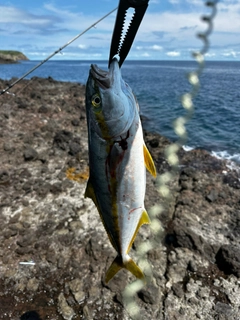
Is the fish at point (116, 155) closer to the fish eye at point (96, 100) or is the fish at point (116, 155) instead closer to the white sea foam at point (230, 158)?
the fish eye at point (96, 100)

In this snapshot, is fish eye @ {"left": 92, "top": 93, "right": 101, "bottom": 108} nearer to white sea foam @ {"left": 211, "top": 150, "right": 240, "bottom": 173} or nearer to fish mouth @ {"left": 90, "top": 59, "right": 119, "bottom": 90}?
fish mouth @ {"left": 90, "top": 59, "right": 119, "bottom": 90}

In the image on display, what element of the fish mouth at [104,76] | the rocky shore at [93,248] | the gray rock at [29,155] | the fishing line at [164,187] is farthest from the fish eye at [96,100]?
the gray rock at [29,155]

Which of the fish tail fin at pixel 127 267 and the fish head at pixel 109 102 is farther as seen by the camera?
the fish tail fin at pixel 127 267

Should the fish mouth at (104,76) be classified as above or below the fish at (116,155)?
above

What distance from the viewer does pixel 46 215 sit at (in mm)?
9336

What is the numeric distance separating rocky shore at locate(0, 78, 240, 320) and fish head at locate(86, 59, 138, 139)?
4954mm

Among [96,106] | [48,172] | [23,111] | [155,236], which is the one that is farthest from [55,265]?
[23,111]

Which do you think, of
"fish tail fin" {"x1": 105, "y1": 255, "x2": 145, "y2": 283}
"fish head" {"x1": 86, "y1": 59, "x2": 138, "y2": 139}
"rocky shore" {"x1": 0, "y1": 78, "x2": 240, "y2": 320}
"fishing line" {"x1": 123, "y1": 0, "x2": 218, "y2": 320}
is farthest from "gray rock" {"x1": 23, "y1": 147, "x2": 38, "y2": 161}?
"fish head" {"x1": 86, "y1": 59, "x2": 138, "y2": 139}

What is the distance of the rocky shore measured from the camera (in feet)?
21.5

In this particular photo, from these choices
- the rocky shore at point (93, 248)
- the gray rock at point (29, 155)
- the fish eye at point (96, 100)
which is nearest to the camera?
the fish eye at point (96, 100)

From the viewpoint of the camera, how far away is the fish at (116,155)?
3.08 meters

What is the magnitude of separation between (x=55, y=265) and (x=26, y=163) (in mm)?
6097

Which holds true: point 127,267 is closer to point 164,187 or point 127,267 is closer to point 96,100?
point 96,100

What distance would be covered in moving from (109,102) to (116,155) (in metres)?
0.63
